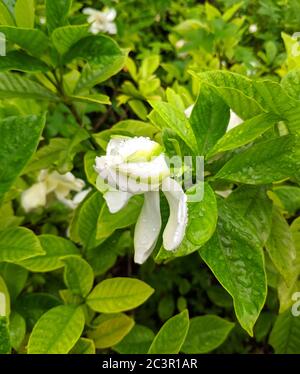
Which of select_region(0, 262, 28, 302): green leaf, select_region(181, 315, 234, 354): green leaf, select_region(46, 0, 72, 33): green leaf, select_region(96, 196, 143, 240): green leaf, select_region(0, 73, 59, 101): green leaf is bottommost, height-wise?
select_region(181, 315, 234, 354): green leaf

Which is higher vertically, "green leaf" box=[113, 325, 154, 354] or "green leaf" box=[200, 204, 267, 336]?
"green leaf" box=[200, 204, 267, 336]

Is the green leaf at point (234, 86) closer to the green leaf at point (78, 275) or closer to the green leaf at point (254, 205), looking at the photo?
the green leaf at point (254, 205)

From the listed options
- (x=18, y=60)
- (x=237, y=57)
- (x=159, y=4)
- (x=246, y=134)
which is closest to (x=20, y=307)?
(x=18, y=60)

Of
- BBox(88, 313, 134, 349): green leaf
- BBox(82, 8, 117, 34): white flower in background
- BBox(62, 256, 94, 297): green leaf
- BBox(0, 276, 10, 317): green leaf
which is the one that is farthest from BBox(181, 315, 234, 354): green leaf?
BBox(82, 8, 117, 34): white flower in background

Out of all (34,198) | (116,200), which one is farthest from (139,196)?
(34,198)

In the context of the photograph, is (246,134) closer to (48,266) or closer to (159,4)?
(48,266)

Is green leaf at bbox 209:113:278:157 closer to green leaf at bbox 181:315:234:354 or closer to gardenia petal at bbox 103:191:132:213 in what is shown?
gardenia petal at bbox 103:191:132:213

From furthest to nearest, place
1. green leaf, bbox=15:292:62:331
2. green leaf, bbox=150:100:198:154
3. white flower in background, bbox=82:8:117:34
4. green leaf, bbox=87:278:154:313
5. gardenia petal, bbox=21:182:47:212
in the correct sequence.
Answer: white flower in background, bbox=82:8:117:34 < gardenia petal, bbox=21:182:47:212 < green leaf, bbox=15:292:62:331 < green leaf, bbox=87:278:154:313 < green leaf, bbox=150:100:198:154

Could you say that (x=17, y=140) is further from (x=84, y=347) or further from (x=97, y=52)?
(x=84, y=347)
